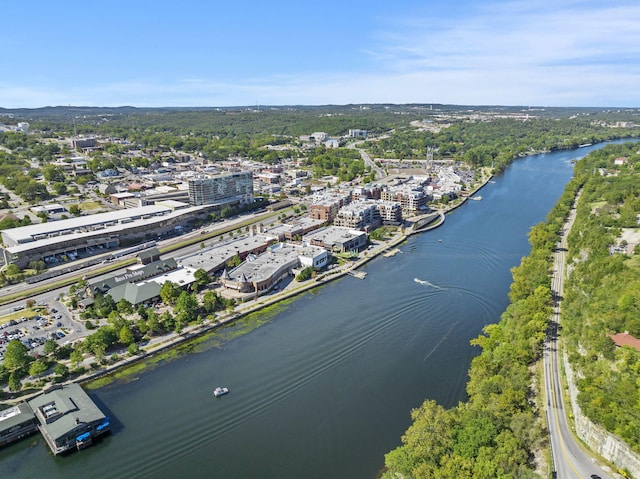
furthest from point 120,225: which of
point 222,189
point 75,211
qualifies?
point 222,189

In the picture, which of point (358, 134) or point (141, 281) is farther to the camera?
point (358, 134)

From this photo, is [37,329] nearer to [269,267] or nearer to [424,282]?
[269,267]

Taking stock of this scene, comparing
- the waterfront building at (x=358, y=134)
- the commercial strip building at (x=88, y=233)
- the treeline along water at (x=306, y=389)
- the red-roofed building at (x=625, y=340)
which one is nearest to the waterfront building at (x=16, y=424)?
the treeline along water at (x=306, y=389)

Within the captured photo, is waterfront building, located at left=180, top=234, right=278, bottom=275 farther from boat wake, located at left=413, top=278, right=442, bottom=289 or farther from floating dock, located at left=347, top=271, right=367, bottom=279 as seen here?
boat wake, located at left=413, top=278, right=442, bottom=289

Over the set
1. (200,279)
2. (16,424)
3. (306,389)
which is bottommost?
(306,389)

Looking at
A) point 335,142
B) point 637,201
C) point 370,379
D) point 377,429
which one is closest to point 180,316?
point 370,379

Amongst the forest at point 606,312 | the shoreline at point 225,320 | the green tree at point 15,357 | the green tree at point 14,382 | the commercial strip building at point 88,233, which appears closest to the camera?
the forest at point 606,312

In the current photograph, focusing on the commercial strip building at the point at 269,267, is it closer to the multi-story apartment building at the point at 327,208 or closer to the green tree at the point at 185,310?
the green tree at the point at 185,310

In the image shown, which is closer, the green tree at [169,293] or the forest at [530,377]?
the forest at [530,377]

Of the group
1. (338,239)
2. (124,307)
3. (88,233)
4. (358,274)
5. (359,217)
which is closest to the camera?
(124,307)
